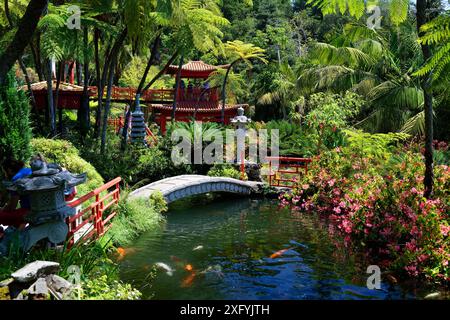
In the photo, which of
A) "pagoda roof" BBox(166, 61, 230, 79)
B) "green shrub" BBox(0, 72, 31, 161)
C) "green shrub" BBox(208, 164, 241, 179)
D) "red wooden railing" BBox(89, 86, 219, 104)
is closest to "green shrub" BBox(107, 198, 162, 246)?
"green shrub" BBox(0, 72, 31, 161)

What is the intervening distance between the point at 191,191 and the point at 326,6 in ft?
26.5

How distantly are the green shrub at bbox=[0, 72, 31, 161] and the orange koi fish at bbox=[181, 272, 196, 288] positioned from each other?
4.50 m

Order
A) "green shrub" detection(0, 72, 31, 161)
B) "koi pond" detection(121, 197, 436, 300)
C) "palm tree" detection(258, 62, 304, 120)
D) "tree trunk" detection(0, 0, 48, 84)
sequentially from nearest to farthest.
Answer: "tree trunk" detection(0, 0, 48, 84), "koi pond" detection(121, 197, 436, 300), "green shrub" detection(0, 72, 31, 161), "palm tree" detection(258, 62, 304, 120)

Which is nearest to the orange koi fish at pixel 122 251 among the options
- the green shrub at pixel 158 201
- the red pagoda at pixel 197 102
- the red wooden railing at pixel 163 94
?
the green shrub at pixel 158 201

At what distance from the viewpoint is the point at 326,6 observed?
292 inches

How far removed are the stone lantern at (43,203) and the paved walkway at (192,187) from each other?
5684 mm

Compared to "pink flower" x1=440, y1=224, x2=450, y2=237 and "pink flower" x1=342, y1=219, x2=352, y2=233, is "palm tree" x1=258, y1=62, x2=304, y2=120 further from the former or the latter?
"pink flower" x1=440, y1=224, x2=450, y2=237

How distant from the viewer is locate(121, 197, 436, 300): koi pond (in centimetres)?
711

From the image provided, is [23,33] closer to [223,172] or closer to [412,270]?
[412,270]

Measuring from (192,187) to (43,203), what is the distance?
27.1 ft

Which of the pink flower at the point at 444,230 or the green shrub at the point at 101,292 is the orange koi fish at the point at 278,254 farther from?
the green shrub at the point at 101,292

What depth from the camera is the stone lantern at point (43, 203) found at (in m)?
5.89

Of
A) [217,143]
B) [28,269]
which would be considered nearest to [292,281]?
[28,269]

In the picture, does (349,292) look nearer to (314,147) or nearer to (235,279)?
(235,279)
